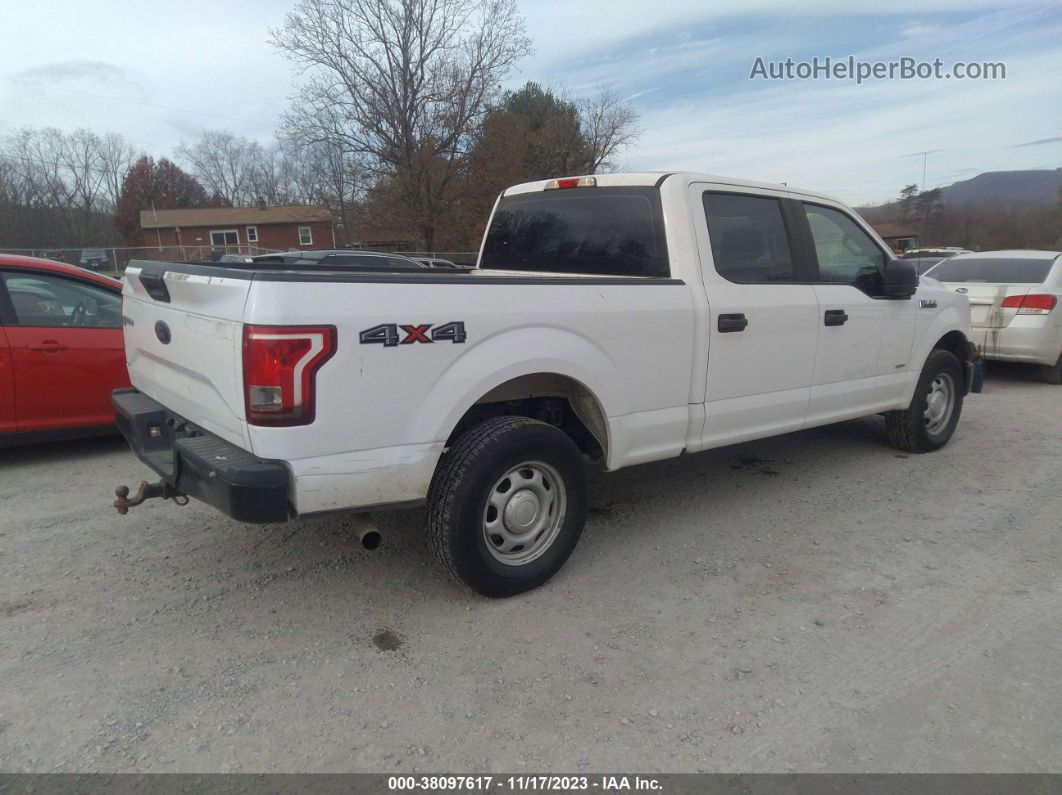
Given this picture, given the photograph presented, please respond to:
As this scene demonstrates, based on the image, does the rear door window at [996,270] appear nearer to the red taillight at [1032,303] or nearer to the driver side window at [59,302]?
the red taillight at [1032,303]

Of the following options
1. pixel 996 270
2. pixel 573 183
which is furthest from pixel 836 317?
pixel 996 270

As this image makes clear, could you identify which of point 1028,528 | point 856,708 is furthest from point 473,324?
point 1028,528

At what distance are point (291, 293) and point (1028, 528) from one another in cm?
433

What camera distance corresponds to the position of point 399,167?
31.3 m

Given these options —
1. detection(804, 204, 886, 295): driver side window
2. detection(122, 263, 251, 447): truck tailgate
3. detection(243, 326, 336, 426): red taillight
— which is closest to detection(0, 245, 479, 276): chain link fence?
detection(804, 204, 886, 295): driver side window

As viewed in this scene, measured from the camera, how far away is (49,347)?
521 centimetres

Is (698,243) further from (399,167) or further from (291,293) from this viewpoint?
(399,167)

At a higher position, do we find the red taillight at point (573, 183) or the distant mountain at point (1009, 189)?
the distant mountain at point (1009, 189)

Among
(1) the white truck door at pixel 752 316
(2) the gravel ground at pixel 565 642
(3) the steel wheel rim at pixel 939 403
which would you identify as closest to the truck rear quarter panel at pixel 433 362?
(1) the white truck door at pixel 752 316

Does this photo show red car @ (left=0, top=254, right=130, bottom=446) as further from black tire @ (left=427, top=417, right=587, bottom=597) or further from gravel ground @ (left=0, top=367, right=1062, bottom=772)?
black tire @ (left=427, top=417, right=587, bottom=597)

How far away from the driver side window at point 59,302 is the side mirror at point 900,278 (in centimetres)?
575

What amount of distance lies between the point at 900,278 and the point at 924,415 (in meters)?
1.42

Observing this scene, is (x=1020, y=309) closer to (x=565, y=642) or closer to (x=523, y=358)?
(x=523, y=358)

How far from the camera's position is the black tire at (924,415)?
5.50 meters
